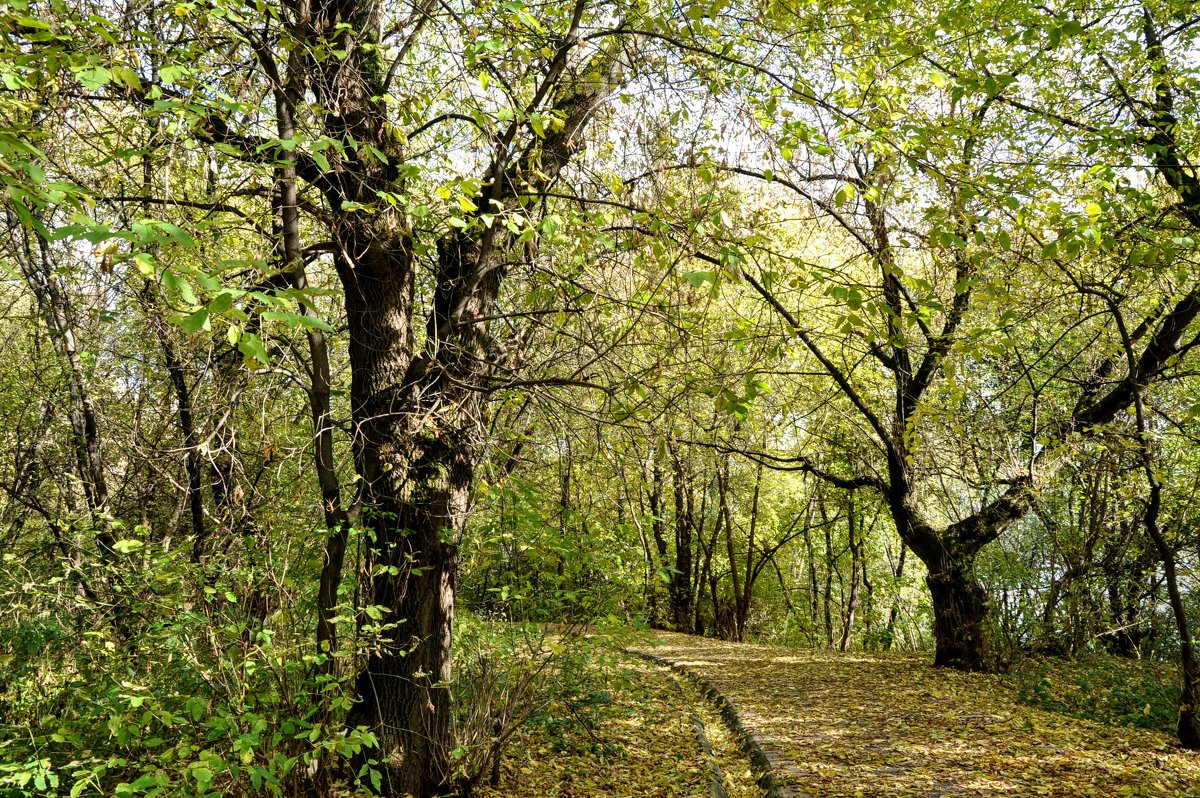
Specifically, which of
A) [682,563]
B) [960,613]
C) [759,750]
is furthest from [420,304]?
[682,563]

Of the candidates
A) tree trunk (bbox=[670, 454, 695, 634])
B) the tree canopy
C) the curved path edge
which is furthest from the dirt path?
tree trunk (bbox=[670, 454, 695, 634])

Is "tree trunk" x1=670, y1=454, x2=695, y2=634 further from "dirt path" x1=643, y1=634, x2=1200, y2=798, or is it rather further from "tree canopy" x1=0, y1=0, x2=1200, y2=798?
"tree canopy" x1=0, y1=0, x2=1200, y2=798

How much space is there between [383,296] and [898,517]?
25.9 ft

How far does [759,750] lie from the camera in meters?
6.05

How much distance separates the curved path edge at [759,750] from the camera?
5.11 meters

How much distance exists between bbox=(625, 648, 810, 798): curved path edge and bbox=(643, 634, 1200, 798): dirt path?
0.09ft

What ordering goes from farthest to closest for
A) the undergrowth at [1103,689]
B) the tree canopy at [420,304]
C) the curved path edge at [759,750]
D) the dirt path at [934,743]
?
the undergrowth at [1103,689] < the curved path edge at [759,750] < the dirt path at [934,743] < the tree canopy at [420,304]

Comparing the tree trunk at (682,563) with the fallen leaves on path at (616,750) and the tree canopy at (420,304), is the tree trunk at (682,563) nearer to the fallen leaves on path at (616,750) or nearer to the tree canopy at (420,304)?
the fallen leaves on path at (616,750)

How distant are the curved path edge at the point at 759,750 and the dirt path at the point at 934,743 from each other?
0.09 ft

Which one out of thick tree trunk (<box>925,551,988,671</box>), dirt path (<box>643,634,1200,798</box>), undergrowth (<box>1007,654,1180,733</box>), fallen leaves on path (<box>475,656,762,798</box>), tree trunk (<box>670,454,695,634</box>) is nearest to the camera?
dirt path (<box>643,634,1200,798</box>)

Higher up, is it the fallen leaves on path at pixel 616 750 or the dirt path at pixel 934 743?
the dirt path at pixel 934 743

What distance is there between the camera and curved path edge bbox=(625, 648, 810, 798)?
5.11 metres

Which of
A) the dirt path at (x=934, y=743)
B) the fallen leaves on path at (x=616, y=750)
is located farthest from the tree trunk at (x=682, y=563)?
the fallen leaves on path at (x=616, y=750)

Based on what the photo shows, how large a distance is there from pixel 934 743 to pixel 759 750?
1483 mm
